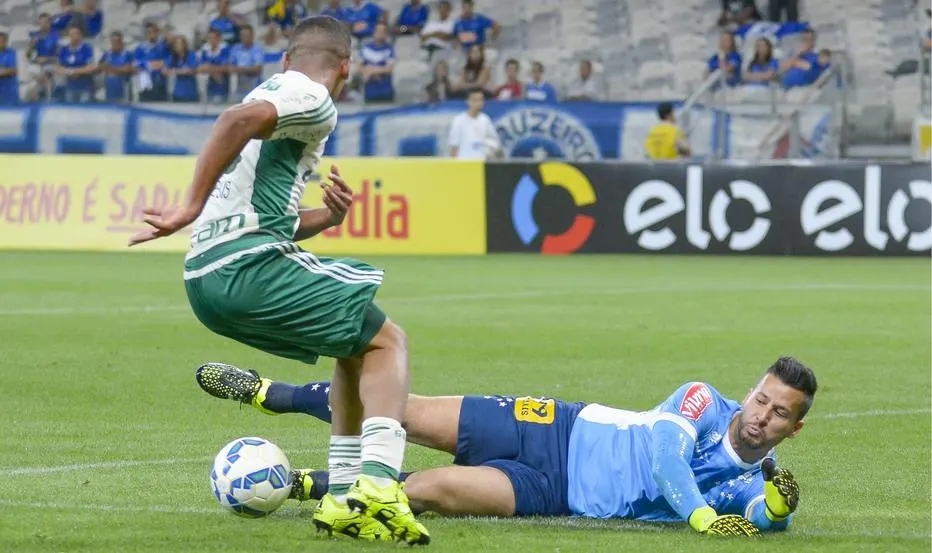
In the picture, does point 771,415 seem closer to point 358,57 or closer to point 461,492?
point 461,492

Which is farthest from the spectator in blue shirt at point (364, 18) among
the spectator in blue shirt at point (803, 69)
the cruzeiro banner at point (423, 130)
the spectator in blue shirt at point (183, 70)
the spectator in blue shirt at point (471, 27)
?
the spectator in blue shirt at point (803, 69)

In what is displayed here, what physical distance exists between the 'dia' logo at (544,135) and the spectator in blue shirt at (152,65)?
6.67m

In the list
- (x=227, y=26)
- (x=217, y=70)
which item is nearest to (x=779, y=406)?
(x=217, y=70)

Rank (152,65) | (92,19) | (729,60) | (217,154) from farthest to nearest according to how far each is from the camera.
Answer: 1. (92,19)
2. (152,65)
3. (729,60)
4. (217,154)

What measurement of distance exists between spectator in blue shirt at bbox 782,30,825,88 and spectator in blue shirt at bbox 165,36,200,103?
10.3 metres

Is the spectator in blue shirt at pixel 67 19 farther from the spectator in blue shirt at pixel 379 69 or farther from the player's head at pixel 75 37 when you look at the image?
the spectator in blue shirt at pixel 379 69

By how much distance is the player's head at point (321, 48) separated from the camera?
6156 mm

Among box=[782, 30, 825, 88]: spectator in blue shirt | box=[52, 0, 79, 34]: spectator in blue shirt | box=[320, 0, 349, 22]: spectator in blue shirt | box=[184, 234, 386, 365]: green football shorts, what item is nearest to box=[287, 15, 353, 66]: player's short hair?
box=[184, 234, 386, 365]: green football shorts

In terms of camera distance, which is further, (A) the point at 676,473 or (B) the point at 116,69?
(B) the point at 116,69

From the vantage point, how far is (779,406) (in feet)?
20.6

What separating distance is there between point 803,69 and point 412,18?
7.62m

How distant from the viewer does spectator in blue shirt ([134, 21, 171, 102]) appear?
1200 inches

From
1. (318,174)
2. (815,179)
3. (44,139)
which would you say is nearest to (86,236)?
(318,174)

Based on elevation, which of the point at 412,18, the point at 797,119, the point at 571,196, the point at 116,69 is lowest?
the point at 571,196
